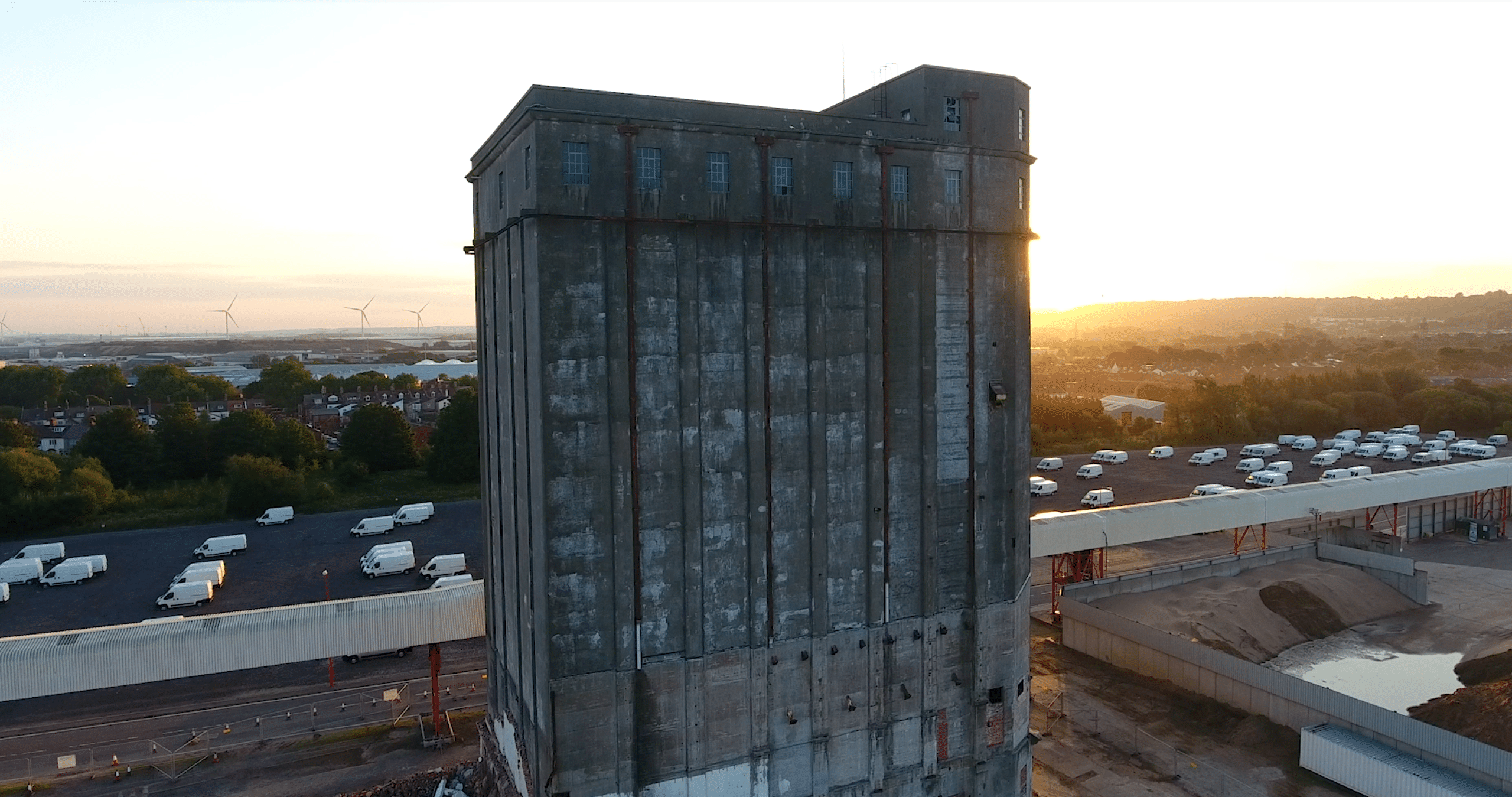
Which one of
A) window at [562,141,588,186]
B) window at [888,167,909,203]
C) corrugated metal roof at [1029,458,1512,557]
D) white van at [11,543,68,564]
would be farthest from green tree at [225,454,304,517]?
window at [888,167,909,203]

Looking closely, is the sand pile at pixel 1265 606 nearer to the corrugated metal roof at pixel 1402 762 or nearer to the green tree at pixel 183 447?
the corrugated metal roof at pixel 1402 762

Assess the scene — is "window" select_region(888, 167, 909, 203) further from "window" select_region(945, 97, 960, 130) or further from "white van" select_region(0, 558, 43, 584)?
"white van" select_region(0, 558, 43, 584)

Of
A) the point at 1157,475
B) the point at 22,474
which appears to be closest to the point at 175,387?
the point at 22,474

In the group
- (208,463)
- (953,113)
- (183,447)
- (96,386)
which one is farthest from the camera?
(96,386)

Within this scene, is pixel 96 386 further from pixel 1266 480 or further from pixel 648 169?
pixel 1266 480

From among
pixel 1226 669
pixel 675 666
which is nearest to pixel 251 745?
pixel 675 666

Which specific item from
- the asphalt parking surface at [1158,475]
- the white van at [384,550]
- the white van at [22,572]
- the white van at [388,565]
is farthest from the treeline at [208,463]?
the asphalt parking surface at [1158,475]
